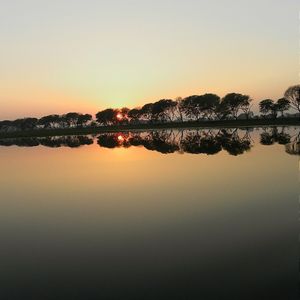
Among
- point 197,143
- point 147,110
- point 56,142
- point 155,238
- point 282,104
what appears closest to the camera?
Result: point 155,238

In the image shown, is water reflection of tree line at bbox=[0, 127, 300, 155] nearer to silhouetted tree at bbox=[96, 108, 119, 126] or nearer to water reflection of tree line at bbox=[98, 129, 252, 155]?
water reflection of tree line at bbox=[98, 129, 252, 155]

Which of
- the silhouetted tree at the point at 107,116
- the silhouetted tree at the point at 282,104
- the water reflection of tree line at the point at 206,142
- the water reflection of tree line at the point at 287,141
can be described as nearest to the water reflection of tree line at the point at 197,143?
the water reflection of tree line at the point at 206,142

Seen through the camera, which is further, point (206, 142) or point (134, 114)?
point (134, 114)

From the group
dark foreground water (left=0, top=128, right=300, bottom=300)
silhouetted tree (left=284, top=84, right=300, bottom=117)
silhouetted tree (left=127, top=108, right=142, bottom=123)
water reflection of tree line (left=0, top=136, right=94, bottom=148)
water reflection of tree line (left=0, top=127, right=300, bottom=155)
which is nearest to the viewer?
dark foreground water (left=0, top=128, right=300, bottom=300)

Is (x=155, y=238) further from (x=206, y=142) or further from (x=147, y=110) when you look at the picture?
(x=147, y=110)

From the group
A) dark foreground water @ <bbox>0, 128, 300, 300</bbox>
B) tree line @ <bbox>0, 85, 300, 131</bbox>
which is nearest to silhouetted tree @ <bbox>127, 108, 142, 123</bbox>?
tree line @ <bbox>0, 85, 300, 131</bbox>

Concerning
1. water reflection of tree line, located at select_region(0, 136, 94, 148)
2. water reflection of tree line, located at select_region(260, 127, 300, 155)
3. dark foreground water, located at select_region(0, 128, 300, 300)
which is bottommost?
dark foreground water, located at select_region(0, 128, 300, 300)

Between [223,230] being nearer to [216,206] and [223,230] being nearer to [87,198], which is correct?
[216,206]

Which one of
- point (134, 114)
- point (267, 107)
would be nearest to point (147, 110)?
point (134, 114)

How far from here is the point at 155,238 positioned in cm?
1213

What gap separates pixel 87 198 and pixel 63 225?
15.9ft

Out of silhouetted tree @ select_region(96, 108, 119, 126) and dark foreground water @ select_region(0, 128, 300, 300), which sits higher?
silhouetted tree @ select_region(96, 108, 119, 126)

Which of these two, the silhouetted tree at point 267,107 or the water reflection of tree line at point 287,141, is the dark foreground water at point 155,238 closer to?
the water reflection of tree line at point 287,141

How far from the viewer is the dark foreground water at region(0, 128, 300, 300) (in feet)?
28.4
